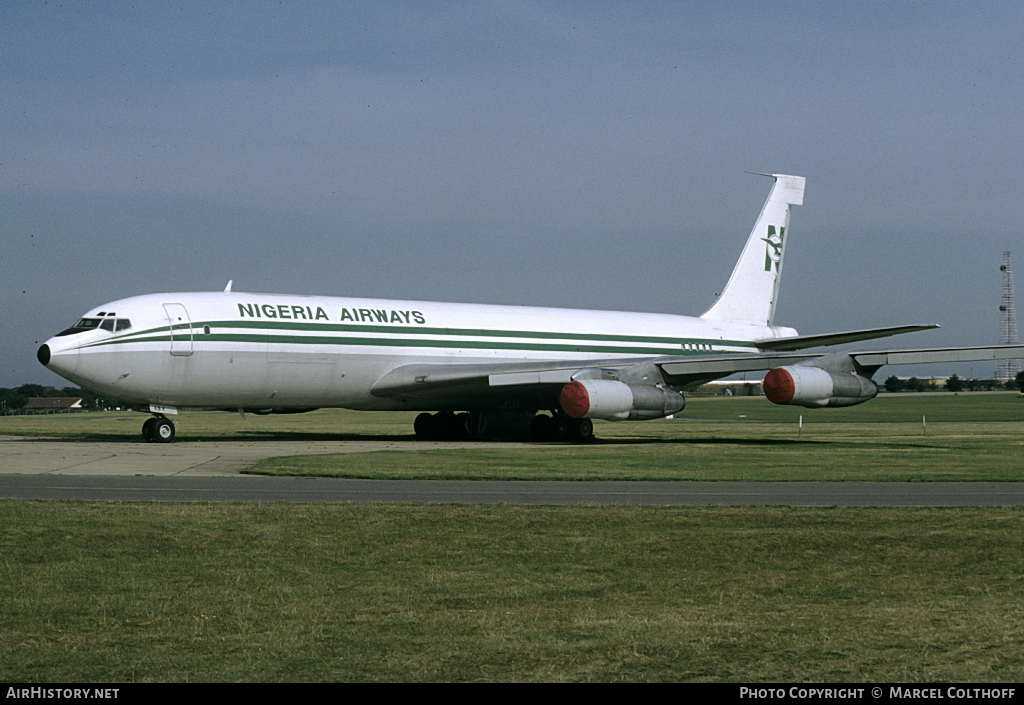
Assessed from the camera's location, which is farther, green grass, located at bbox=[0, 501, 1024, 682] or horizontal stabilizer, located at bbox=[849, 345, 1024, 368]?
horizontal stabilizer, located at bbox=[849, 345, 1024, 368]

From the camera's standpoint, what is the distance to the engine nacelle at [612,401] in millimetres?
30953

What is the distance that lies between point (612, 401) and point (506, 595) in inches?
903

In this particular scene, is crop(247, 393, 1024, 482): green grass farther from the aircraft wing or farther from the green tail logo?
the green tail logo

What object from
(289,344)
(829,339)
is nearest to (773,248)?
(829,339)

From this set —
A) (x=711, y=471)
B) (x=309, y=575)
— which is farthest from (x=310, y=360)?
(x=309, y=575)

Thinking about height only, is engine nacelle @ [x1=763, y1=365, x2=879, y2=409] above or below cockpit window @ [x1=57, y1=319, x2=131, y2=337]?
below

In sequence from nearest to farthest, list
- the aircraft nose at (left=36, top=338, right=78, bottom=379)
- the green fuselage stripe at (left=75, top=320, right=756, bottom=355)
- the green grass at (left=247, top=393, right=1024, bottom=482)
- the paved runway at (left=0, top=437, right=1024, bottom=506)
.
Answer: the paved runway at (left=0, top=437, right=1024, bottom=506), the green grass at (left=247, top=393, right=1024, bottom=482), the aircraft nose at (left=36, top=338, right=78, bottom=379), the green fuselage stripe at (left=75, top=320, right=756, bottom=355)

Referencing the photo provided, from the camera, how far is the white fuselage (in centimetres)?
2833

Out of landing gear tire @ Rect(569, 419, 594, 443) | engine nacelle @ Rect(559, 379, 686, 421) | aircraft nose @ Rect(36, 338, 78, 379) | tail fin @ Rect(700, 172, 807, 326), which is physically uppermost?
tail fin @ Rect(700, 172, 807, 326)

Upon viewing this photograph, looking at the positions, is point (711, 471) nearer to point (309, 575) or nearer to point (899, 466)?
point (899, 466)

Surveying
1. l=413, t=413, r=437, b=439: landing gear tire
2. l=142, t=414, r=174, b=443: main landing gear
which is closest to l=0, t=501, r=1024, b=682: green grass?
l=142, t=414, r=174, b=443: main landing gear

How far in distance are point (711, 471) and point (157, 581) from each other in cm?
1343

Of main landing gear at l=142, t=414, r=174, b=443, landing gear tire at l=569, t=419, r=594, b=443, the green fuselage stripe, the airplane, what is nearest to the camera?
the airplane

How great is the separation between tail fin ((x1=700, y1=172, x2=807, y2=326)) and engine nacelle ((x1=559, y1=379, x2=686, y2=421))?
10969 millimetres
